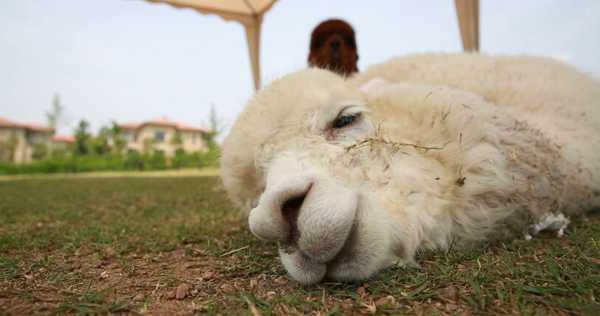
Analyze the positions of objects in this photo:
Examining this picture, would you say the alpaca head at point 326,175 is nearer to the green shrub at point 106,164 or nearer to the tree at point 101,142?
the green shrub at point 106,164

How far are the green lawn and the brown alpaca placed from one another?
8.52 ft

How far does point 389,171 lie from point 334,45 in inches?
115

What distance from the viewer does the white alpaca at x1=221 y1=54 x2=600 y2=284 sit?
1.14 metres

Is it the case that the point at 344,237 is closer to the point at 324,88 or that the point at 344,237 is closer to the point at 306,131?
the point at 306,131

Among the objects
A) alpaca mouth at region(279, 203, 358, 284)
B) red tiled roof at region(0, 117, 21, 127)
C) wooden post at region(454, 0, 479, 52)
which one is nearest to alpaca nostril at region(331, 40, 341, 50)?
wooden post at region(454, 0, 479, 52)

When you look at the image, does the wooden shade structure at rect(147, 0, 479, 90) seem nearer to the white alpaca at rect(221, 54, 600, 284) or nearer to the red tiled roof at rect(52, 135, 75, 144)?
the white alpaca at rect(221, 54, 600, 284)

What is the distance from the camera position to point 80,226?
107 inches

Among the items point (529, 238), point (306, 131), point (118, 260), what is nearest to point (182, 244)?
point (118, 260)

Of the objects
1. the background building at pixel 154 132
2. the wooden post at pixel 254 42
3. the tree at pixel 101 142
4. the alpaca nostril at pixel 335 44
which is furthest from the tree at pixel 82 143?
the alpaca nostril at pixel 335 44

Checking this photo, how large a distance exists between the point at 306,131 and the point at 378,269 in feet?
2.00

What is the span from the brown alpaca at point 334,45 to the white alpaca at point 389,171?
2.14m

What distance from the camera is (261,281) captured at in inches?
50.3

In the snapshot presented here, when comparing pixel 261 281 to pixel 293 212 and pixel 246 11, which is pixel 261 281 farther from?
pixel 246 11

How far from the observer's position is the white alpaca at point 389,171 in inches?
44.8
